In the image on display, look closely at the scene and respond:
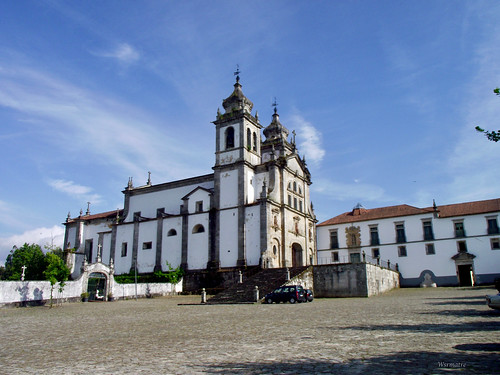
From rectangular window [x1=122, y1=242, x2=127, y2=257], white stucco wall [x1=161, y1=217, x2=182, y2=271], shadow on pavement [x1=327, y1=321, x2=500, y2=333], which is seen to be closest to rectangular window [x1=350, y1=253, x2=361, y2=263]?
white stucco wall [x1=161, y1=217, x2=182, y2=271]

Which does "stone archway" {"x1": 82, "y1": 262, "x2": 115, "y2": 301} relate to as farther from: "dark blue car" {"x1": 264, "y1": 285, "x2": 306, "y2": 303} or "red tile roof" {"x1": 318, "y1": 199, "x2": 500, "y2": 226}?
"red tile roof" {"x1": 318, "y1": 199, "x2": 500, "y2": 226}

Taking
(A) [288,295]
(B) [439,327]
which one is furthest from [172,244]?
(B) [439,327]

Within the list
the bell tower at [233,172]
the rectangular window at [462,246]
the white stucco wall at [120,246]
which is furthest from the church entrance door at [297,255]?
the white stucco wall at [120,246]

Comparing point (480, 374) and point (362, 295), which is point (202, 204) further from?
point (480, 374)

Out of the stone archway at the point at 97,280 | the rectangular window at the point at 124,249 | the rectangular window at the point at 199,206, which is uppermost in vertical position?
the rectangular window at the point at 199,206

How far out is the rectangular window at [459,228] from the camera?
4459 centimetres

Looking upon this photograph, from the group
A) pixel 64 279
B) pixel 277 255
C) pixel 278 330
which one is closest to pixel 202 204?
pixel 277 255

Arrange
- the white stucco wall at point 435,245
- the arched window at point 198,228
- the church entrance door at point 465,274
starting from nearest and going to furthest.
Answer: the arched window at point 198,228
the white stucco wall at point 435,245
the church entrance door at point 465,274

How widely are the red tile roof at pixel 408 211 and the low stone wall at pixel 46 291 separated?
2520 centimetres

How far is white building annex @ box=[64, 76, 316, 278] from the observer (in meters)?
39.1

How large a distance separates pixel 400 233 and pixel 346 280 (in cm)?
1912

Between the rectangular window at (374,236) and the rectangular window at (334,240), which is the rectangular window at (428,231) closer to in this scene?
the rectangular window at (374,236)

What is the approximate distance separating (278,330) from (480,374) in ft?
20.7

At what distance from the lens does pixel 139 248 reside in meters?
45.5
